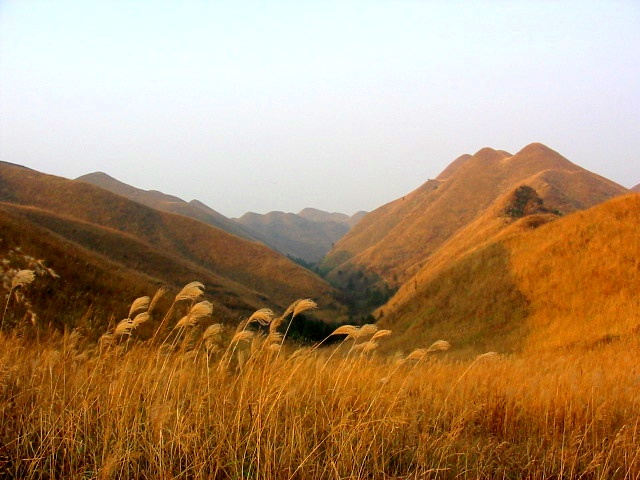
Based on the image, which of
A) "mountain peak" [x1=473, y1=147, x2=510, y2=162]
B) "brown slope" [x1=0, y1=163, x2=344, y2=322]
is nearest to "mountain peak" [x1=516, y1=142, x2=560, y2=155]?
"mountain peak" [x1=473, y1=147, x2=510, y2=162]

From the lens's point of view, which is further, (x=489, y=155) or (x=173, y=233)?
(x=489, y=155)

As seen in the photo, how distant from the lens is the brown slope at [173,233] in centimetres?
7756

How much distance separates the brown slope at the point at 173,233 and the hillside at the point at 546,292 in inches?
1739

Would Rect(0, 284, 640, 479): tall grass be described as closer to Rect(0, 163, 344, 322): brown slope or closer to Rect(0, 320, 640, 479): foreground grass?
Rect(0, 320, 640, 479): foreground grass

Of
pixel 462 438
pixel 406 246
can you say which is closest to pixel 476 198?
pixel 406 246

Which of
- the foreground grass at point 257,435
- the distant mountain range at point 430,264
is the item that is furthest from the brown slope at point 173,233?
the foreground grass at point 257,435

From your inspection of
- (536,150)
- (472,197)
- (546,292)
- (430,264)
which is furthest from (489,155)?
(546,292)

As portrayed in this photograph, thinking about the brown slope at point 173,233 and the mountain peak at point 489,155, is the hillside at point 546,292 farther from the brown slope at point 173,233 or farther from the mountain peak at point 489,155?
the mountain peak at point 489,155

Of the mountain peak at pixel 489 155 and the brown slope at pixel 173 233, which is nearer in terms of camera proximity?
the brown slope at pixel 173 233

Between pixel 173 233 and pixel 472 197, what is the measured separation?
78.5 m

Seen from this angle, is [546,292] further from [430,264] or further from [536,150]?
[536,150]

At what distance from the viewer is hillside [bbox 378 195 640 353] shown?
16.4 meters

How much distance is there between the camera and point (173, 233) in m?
85.1

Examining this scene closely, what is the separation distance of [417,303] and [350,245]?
14577 centimetres
